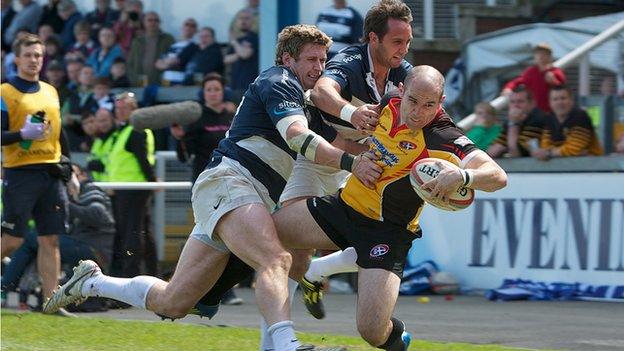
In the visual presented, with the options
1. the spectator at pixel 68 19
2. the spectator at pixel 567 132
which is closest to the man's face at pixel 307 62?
the spectator at pixel 567 132

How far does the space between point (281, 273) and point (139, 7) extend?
42.5 feet

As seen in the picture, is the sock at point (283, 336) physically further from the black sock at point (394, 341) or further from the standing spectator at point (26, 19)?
the standing spectator at point (26, 19)

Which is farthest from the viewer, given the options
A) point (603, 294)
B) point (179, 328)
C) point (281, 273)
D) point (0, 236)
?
point (603, 294)

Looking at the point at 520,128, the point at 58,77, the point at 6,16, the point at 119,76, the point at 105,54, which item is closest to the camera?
the point at 520,128

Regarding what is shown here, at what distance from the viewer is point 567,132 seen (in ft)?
46.7

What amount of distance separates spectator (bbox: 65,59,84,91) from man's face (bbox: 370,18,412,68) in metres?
11.2

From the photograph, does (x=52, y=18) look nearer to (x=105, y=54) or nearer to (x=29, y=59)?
(x=105, y=54)

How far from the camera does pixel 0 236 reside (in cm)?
1227

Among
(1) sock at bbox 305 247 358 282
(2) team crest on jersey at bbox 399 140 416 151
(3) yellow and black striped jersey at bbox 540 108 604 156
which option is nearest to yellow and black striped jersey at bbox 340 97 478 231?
(2) team crest on jersey at bbox 399 140 416 151

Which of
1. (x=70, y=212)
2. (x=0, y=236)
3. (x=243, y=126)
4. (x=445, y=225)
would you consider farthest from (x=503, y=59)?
(x=243, y=126)

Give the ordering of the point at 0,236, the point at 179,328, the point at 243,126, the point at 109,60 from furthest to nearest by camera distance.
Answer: the point at 109,60 → the point at 0,236 → the point at 179,328 → the point at 243,126

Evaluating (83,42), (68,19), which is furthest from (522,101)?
(68,19)

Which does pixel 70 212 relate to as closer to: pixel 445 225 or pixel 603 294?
pixel 445 225

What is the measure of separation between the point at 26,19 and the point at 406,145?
49.2 feet
